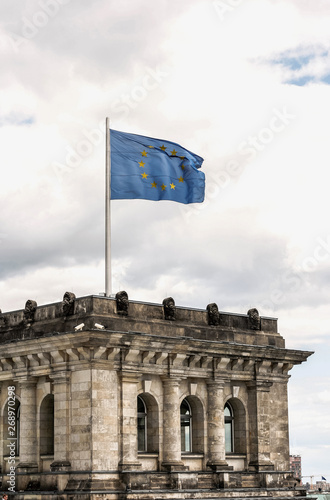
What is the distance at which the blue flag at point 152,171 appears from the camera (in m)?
54.8

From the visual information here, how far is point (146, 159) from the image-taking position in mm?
55625

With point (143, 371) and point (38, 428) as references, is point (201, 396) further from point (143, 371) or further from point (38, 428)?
point (38, 428)

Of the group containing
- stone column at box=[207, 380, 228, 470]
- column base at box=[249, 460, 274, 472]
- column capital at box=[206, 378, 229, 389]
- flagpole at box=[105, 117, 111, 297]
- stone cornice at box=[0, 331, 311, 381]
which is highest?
flagpole at box=[105, 117, 111, 297]

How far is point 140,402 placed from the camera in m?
53.1

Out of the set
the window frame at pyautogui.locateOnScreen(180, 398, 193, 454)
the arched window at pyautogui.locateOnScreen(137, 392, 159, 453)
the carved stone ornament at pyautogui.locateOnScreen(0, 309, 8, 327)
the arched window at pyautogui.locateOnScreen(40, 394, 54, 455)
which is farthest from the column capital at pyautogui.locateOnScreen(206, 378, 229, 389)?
the carved stone ornament at pyautogui.locateOnScreen(0, 309, 8, 327)

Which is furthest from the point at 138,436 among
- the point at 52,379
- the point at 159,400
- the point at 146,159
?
the point at 146,159

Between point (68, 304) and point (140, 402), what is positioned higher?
point (68, 304)

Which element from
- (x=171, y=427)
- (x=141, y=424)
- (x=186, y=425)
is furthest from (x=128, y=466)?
(x=186, y=425)

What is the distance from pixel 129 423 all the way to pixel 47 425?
500cm

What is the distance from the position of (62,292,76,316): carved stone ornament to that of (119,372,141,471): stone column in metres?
4.30

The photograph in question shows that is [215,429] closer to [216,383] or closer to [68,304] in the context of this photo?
[216,383]

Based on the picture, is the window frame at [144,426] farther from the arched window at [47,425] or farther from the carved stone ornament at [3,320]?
the carved stone ornament at [3,320]

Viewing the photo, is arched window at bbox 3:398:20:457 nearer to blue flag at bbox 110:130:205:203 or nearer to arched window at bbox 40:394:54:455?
arched window at bbox 40:394:54:455

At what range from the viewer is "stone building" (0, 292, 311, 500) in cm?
4959
